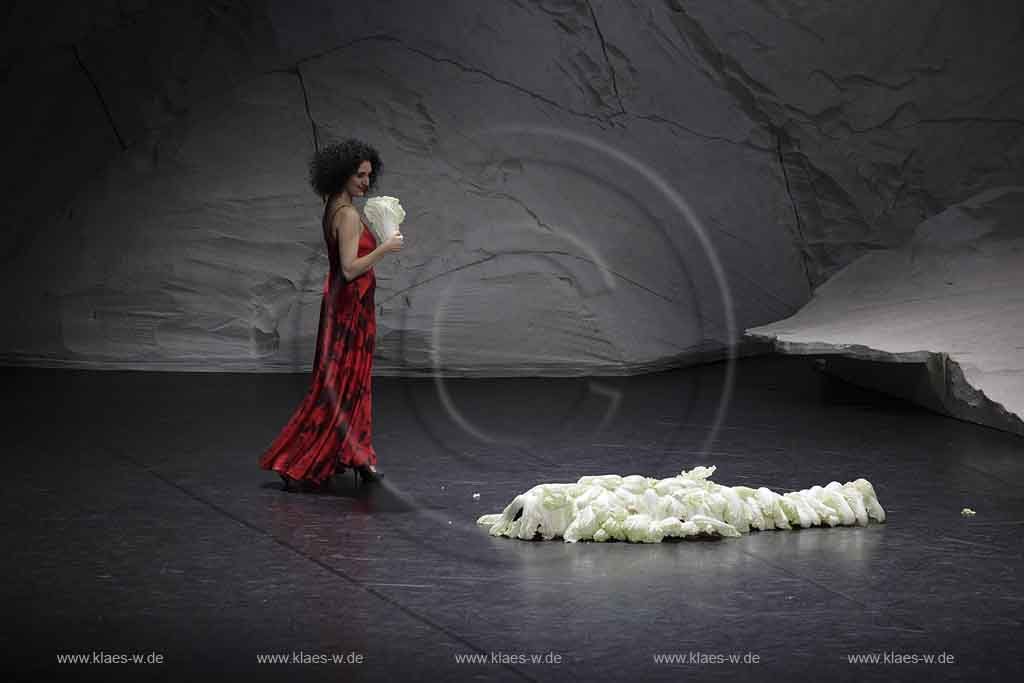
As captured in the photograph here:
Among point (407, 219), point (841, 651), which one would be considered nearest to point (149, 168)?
point (407, 219)

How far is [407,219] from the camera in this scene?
949cm

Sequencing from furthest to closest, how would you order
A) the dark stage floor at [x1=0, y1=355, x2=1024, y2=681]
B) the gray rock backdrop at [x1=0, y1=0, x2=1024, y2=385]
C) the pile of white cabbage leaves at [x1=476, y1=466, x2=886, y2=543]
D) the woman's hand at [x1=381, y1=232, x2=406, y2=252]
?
the gray rock backdrop at [x1=0, y1=0, x2=1024, y2=385], the woman's hand at [x1=381, y1=232, x2=406, y2=252], the pile of white cabbage leaves at [x1=476, y1=466, x2=886, y2=543], the dark stage floor at [x1=0, y1=355, x2=1024, y2=681]

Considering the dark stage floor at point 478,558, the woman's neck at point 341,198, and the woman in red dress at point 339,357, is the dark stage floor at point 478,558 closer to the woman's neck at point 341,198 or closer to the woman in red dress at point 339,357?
the woman in red dress at point 339,357

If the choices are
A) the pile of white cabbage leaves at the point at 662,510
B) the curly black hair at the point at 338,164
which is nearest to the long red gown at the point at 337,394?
the curly black hair at the point at 338,164

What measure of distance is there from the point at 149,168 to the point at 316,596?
593cm

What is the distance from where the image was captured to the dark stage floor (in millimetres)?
3783

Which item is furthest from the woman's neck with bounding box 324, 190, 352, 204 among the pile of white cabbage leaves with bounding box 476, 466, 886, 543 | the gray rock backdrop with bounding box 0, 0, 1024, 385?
the gray rock backdrop with bounding box 0, 0, 1024, 385

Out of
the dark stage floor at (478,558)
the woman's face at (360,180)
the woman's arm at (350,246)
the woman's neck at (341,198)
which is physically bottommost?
the dark stage floor at (478,558)

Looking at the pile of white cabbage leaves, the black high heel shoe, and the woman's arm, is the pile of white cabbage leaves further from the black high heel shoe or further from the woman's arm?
the woman's arm

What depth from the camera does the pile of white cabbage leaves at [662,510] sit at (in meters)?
4.98

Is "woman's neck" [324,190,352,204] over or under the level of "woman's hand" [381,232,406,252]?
over

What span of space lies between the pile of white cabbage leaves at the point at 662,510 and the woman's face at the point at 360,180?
144 centimetres

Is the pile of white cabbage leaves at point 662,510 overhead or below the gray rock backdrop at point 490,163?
below

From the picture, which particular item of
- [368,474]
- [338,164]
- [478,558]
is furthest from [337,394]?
[478,558]
